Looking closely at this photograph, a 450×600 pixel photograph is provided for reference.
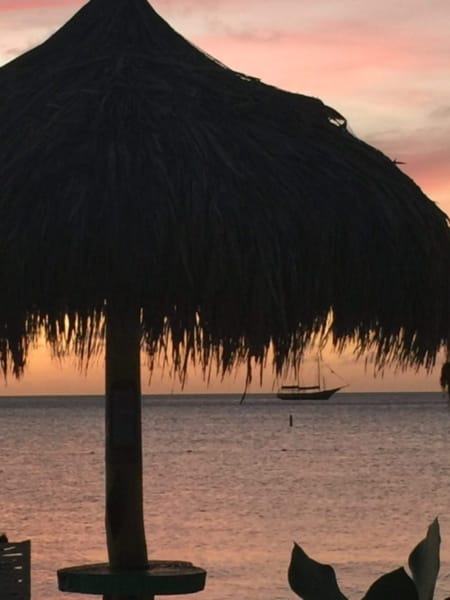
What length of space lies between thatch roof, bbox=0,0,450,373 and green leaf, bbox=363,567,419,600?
158 inches

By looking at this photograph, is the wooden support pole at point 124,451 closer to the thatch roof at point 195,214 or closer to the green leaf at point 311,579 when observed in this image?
the thatch roof at point 195,214

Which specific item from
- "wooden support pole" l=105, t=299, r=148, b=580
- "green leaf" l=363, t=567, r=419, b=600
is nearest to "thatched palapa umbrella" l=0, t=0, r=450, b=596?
"wooden support pole" l=105, t=299, r=148, b=580

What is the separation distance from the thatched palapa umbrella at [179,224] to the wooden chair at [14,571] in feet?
1.63

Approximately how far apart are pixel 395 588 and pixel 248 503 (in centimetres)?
3769

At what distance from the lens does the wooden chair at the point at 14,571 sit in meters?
6.71

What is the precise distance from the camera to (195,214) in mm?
6176

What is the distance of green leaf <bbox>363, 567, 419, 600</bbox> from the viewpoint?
2.02m

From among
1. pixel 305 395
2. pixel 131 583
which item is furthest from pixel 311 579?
pixel 305 395

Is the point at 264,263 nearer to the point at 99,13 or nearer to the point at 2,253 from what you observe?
the point at 2,253

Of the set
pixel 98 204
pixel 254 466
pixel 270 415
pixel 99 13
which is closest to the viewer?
pixel 98 204

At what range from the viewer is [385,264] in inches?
260

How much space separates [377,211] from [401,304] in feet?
1.45

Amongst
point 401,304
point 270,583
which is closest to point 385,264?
point 401,304

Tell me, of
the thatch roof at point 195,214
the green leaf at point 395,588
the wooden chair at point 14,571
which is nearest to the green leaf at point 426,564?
the green leaf at point 395,588
